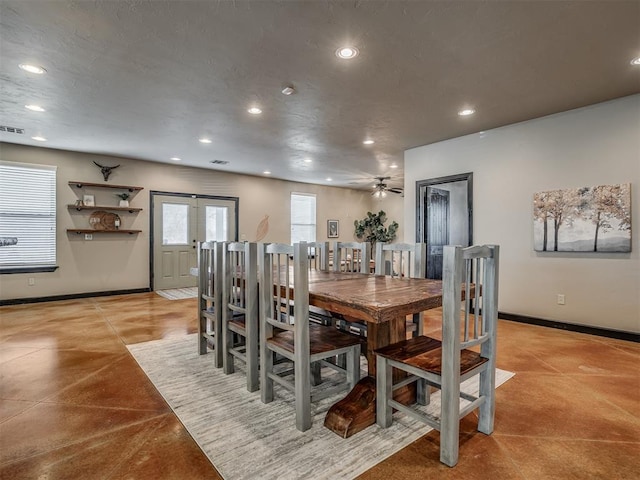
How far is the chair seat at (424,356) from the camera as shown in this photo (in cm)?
170

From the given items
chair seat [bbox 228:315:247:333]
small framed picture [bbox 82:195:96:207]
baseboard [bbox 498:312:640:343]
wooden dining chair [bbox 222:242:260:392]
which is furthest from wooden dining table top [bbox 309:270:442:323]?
small framed picture [bbox 82:195:96:207]

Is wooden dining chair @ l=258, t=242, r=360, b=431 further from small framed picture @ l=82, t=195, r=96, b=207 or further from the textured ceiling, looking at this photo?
small framed picture @ l=82, t=195, r=96, b=207

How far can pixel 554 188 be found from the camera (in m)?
4.04

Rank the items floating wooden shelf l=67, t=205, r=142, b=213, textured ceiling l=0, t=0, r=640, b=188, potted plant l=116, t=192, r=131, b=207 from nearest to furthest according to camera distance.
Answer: textured ceiling l=0, t=0, r=640, b=188
floating wooden shelf l=67, t=205, r=142, b=213
potted plant l=116, t=192, r=131, b=207

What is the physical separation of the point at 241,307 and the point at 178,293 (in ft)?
14.9

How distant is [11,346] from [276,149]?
427cm

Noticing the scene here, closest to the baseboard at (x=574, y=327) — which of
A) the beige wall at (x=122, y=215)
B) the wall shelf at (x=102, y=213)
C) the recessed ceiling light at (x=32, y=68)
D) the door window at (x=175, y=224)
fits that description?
the beige wall at (x=122, y=215)

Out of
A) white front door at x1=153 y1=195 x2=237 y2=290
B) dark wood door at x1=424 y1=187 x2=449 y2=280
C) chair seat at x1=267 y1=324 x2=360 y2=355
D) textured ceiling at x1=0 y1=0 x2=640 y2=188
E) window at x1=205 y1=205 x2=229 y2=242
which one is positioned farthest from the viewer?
window at x1=205 y1=205 x2=229 y2=242

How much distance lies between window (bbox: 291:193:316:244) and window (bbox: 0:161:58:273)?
5.04 m

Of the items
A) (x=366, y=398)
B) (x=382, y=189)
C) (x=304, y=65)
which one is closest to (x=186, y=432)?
(x=366, y=398)

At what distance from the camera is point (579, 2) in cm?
209

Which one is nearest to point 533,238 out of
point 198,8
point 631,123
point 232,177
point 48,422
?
point 631,123

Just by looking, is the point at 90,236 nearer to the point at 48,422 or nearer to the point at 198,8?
the point at 48,422

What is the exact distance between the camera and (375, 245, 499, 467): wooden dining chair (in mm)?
1578
